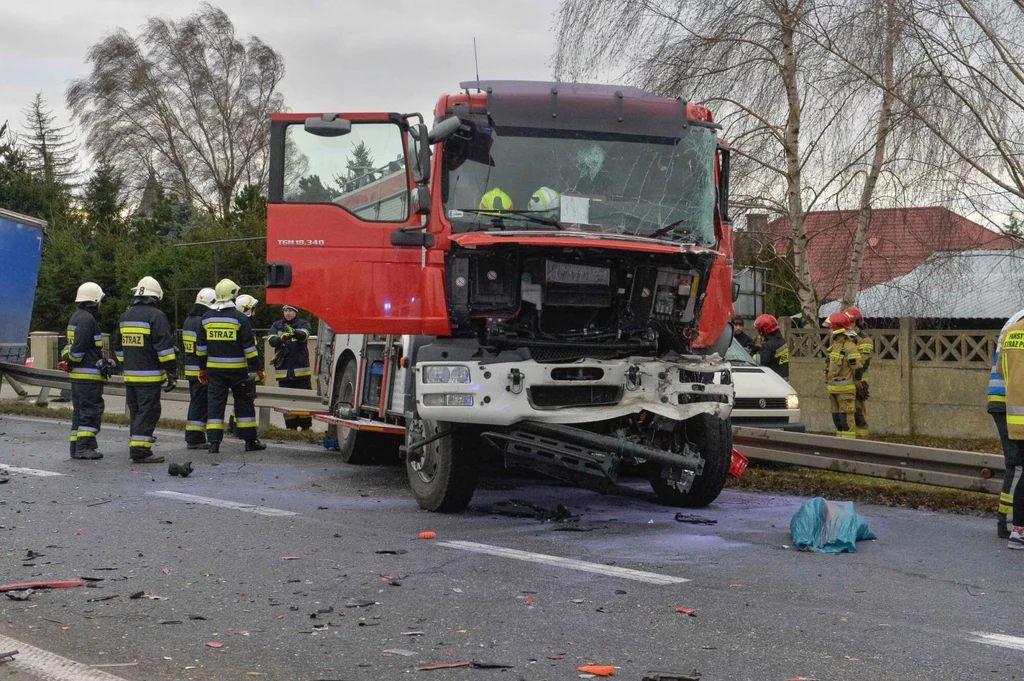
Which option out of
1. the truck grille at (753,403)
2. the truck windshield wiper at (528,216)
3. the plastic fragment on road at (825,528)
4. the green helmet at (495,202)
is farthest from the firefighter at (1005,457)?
the truck grille at (753,403)

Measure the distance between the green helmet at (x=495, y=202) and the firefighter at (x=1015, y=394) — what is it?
3235 mm

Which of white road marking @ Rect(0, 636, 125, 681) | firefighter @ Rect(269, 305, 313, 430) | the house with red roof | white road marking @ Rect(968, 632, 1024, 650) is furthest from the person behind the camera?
the house with red roof

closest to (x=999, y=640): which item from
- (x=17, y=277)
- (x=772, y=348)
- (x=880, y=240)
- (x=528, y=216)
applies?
(x=528, y=216)

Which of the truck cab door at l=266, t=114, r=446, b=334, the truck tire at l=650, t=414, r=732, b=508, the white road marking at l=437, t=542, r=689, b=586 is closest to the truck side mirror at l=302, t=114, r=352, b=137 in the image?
the truck cab door at l=266, t=114, r=446, b=334

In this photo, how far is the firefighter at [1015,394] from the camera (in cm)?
727

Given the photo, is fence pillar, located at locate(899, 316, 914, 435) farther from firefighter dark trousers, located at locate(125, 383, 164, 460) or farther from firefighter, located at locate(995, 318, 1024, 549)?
firefighter dark trousers, located at locate(125, 383, 164, 460)

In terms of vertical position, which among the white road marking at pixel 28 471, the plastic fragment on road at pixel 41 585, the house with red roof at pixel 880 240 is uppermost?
the house with red roof at pixel 880 240

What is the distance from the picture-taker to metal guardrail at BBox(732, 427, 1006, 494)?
836cm

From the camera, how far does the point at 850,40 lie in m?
15.4

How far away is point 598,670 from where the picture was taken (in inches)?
180

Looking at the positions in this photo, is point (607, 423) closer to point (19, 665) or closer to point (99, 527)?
point (99, 527)

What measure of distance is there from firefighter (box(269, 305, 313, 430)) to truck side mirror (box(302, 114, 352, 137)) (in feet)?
23.2

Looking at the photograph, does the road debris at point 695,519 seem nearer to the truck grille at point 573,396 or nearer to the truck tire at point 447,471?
the truck grille at point 573,396

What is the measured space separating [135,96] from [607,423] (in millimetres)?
41681
